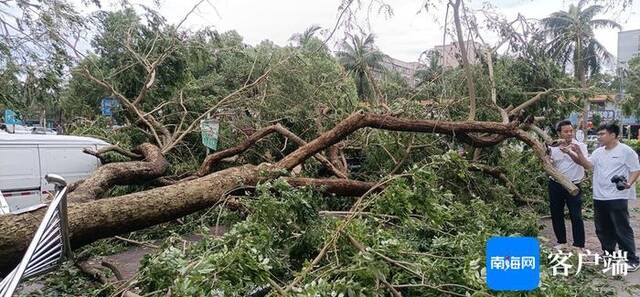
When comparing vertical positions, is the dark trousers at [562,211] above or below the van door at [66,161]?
below

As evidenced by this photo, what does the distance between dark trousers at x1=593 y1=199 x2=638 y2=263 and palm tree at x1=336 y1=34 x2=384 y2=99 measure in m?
3.20

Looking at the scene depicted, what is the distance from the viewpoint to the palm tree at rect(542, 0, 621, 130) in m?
7.76

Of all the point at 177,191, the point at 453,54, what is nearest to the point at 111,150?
the point at 177,191

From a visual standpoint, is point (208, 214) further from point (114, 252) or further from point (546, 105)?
point (546, 105)

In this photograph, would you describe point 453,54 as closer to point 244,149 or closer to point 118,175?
point 244,149

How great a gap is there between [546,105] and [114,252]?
20.9ft

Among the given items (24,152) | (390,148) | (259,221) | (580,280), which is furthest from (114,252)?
(580,280)

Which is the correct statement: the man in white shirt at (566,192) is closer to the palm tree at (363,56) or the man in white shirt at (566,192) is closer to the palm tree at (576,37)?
the palm tree at (576,37)

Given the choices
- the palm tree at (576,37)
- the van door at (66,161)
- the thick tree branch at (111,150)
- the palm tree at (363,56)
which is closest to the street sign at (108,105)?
the van door at (66,161)

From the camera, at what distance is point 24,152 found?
6.53 metres

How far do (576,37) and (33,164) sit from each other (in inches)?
Answer: 431

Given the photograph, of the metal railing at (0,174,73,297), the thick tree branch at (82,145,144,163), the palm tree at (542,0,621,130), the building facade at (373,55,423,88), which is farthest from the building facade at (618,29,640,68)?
the metal railing at (0,174,73,297)

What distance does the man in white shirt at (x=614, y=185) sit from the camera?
428 cm

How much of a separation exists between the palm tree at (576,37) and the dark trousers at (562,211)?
186 cm
